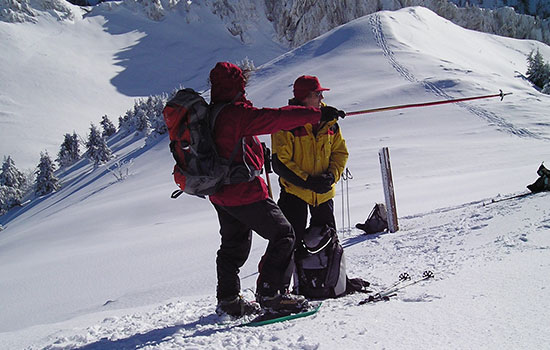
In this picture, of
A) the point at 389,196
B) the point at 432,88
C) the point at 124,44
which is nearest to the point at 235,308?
the point at 389,196

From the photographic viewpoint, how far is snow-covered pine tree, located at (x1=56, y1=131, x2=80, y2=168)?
163 ft

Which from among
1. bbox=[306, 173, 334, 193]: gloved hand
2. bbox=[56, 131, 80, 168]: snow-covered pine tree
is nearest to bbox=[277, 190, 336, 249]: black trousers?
bbox=[306, 173, 334, 193]: gloved hand

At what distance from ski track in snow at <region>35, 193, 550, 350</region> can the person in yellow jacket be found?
83cm

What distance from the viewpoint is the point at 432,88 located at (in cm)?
2633

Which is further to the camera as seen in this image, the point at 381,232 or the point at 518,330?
the point at 381,232

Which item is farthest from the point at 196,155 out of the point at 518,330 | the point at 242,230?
the point at 518,330

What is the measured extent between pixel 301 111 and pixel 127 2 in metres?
125

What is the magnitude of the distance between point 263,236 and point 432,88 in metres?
26.3

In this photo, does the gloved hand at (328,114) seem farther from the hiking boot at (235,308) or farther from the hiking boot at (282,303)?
the hiking boot at (235,308)

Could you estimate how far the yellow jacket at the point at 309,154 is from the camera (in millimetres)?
3457

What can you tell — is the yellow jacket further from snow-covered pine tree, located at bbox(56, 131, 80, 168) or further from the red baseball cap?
snow-covered pine tree, located at bbox(56, 131, 80, 168)

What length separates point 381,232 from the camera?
6348mm

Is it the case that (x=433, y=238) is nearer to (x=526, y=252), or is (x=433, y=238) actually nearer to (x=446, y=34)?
(x=526, y=252)

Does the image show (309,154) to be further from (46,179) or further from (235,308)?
(46,179)
